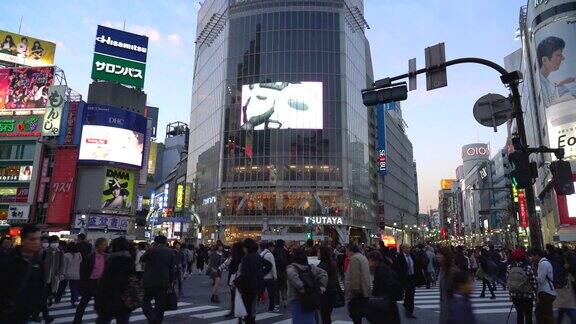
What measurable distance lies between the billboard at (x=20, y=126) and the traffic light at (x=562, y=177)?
52024mm

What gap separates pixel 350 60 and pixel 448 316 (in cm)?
7023

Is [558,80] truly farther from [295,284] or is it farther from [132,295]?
[132,295]

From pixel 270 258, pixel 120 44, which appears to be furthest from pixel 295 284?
pixel 120 44

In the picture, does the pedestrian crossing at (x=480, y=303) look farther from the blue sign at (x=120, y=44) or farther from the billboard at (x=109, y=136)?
the blue sign at (x=120, y=44)

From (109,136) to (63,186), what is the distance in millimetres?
7262

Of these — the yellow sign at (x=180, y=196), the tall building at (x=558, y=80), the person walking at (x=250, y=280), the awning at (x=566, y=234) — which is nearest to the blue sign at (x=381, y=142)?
the tall building at (x=558, y=80)

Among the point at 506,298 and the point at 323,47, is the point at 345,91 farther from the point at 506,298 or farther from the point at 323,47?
the point at 506,298

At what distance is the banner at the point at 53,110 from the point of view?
4841cm

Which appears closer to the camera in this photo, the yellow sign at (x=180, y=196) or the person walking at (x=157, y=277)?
the person walking at (x=157, y=277)

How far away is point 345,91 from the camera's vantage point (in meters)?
68.5

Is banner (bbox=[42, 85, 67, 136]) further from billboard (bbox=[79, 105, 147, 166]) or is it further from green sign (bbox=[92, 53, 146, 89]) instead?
green sign (bbox=[92, 53, 146, 89])

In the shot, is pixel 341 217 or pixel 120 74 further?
pixel 341 217

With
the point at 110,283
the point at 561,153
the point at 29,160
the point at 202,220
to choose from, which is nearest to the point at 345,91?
the point at 202,220

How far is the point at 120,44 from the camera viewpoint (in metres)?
53.5
